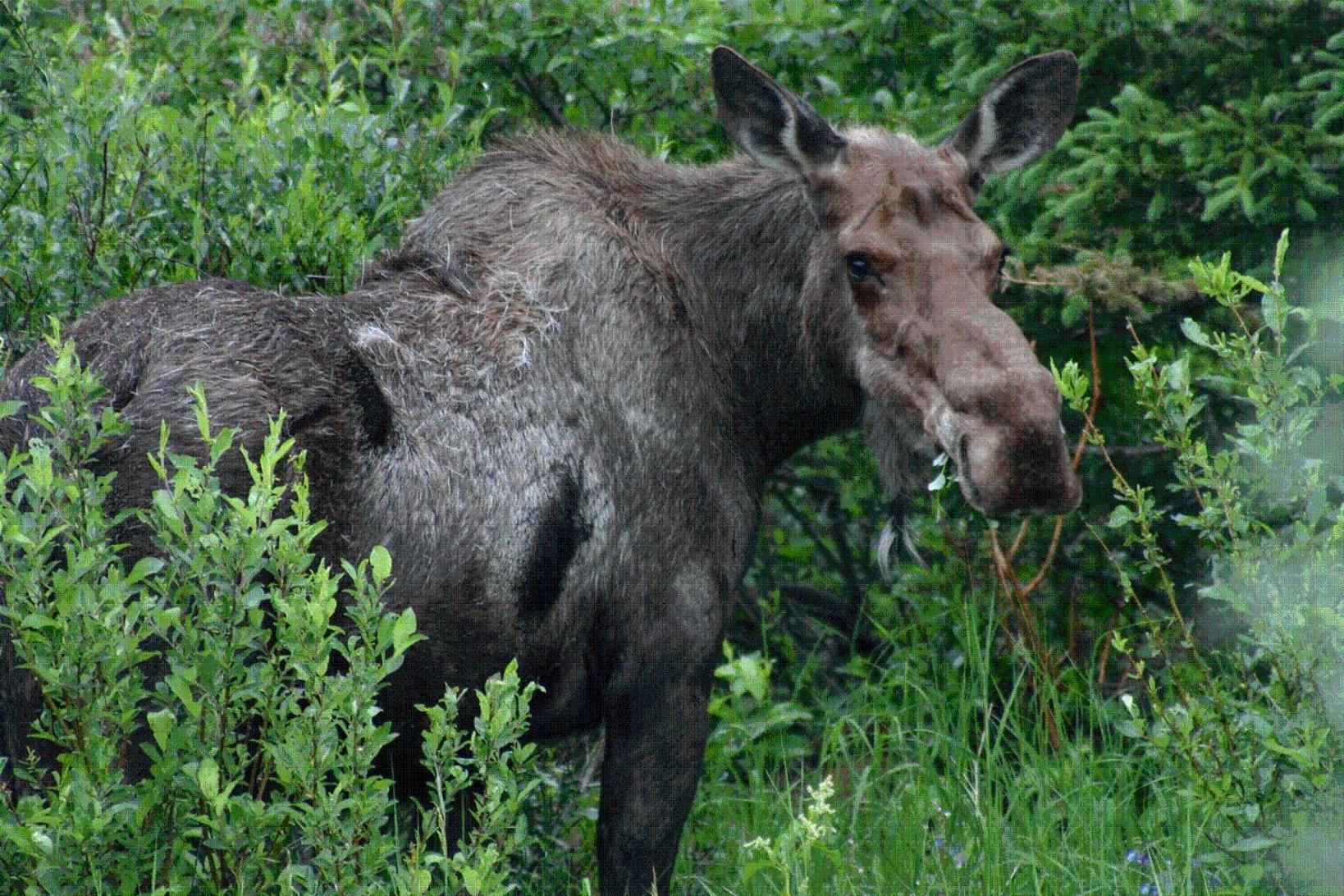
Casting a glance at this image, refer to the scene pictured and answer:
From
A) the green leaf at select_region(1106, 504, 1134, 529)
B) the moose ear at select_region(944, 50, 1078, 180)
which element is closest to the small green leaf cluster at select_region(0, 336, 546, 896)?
the green leaf at select_region(1106, 504, 1134, 529)

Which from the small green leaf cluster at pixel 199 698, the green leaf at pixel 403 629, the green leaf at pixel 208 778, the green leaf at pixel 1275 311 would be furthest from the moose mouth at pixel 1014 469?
the green leaf at pixel 208 778

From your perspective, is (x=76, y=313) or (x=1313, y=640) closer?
(x=1313, y=640)

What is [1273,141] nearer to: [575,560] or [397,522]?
[575,560]

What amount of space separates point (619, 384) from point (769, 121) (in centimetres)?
90

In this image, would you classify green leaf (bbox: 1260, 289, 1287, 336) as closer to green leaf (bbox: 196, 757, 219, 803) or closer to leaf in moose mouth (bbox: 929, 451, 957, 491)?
leaf in moose mouth (bbox: 929, 451, 957, 491)

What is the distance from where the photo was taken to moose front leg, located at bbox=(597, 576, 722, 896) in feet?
13.5

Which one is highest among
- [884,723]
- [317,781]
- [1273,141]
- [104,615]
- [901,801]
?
[1273,141]

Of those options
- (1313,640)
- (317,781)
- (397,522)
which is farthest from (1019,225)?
(317,781)

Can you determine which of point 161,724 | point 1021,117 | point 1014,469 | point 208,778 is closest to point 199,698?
point 161,724

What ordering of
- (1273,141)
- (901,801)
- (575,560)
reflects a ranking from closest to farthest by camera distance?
(575,560) < (901,801) < (1273,141)

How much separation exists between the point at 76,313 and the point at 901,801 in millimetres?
3030

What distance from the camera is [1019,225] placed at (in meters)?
5.98

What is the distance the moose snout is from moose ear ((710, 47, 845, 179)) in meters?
1.07

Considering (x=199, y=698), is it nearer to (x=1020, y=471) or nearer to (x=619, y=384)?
(x=619, y=384)
